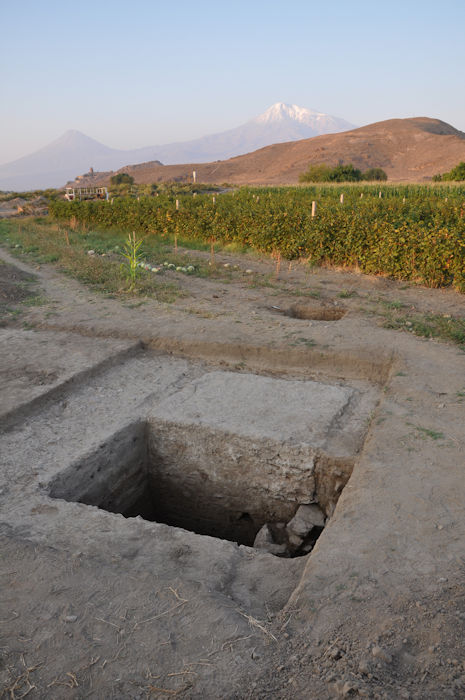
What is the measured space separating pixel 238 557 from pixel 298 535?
116cm

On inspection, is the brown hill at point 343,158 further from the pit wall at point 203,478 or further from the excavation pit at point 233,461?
the pit wall at point 203,478

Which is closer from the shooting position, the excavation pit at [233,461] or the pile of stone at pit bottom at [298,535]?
the pile of stone at pit bottom at [298,535]

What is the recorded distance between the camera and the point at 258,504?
4.64m

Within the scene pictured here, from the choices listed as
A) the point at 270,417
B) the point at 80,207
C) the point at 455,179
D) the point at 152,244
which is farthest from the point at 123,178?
the point at 270,417

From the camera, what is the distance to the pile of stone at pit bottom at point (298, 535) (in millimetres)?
4023

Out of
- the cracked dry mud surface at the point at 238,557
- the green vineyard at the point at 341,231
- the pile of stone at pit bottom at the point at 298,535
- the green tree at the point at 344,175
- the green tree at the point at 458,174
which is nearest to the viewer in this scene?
the cracked dry mud surface at the point at 238,557

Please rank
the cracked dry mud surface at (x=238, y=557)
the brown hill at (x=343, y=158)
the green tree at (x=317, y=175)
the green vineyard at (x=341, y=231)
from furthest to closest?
the brown hill at (x=343, y=158) → the green tree at (x=317, y=175) → the green vineyard at (x=341, y=231) → the cracked dry mud surface at (x=238, y=557)

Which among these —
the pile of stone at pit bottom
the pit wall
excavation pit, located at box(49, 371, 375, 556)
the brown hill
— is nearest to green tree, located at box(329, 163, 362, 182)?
the brown hill

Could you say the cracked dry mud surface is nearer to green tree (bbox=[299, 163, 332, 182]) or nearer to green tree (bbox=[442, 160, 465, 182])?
green tree (bbox=[442, 160, 465, 182])

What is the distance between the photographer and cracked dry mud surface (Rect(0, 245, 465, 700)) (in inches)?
86.8

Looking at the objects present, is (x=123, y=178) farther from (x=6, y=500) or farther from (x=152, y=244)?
(x=6, y=500)

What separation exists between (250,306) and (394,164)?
66263 mm

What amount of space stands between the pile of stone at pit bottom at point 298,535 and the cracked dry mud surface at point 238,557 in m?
0.60

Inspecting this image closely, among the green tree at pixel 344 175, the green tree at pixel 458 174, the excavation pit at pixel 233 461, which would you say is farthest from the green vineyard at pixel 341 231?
the green tree at pixel 344 175
